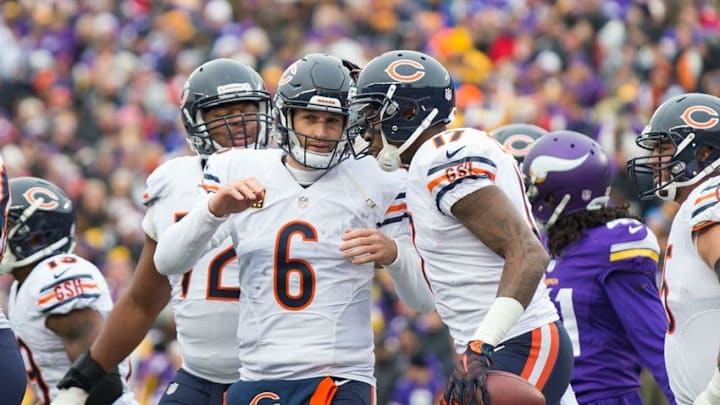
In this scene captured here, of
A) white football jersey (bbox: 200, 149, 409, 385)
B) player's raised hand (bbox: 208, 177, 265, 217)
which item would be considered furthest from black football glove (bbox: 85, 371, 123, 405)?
player's raised hand (bbox: 208, 177, 265, 217)

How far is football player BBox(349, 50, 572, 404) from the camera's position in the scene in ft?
15.3

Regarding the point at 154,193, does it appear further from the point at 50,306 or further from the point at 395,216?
the point at 395,216

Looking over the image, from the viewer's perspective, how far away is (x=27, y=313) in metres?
6.12

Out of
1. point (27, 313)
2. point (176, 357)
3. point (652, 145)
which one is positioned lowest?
point (176, 357)

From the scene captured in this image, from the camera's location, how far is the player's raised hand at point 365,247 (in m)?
4.91

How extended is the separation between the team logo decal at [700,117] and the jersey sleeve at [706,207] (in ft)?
1.69

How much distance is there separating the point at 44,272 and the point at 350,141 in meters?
1.75

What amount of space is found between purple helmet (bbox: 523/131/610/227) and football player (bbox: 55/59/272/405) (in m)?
1.25

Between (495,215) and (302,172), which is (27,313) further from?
(495,215)

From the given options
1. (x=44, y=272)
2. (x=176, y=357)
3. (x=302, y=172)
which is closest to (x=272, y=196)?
(x=302, y=172)

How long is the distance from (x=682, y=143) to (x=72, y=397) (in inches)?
106

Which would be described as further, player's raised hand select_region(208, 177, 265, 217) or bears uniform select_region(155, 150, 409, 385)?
bears uniform select_region(155, 150, 409, 385)

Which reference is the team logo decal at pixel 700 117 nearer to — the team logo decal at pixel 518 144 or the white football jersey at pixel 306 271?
the white football jersey at pixel 306 271

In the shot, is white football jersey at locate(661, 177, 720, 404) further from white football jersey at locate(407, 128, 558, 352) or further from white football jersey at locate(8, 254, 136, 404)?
white football jersey at locate(8, 254, 136, 404)
